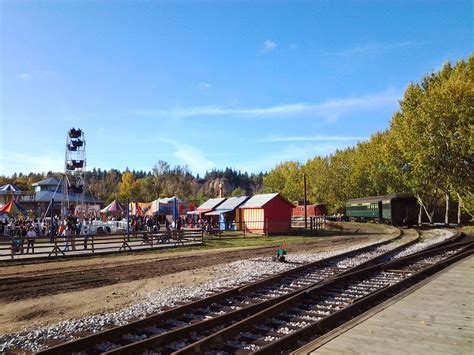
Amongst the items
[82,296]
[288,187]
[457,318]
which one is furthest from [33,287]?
[288,187]

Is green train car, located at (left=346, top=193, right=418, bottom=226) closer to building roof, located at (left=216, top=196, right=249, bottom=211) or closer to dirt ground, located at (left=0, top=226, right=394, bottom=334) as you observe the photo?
building roof, located at (left=216, top=196, right=249, bottom=211)

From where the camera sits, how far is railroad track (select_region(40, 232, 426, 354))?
6656 mm

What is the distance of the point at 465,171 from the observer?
38.2m

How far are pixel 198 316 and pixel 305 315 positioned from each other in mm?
2142

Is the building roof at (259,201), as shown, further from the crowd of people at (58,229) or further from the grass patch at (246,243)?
the grass patch at (246,243)

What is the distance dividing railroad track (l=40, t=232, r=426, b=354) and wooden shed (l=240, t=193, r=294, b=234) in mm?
24632

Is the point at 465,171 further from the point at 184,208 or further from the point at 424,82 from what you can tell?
the point at 184,208

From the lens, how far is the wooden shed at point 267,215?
39.0 meters

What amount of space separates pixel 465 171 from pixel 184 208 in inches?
1457

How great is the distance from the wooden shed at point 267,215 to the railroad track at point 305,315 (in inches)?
971

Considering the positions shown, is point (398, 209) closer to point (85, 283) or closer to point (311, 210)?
point (311, 210)

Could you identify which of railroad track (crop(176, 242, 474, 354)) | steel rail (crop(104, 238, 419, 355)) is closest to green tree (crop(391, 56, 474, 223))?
railroad track (crop(176, 242, 474, 354))

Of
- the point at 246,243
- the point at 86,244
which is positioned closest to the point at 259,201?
the point at 246,243

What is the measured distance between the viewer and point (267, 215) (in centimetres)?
3931
